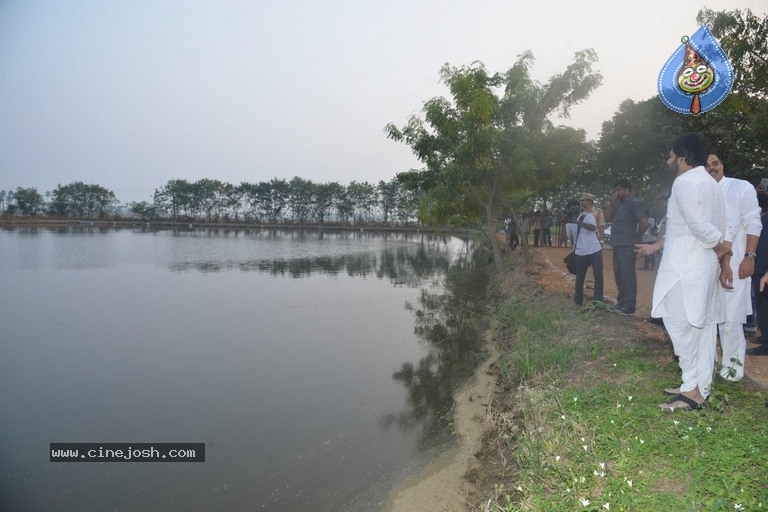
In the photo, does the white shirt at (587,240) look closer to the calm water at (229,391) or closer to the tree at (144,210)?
the calm water at (229,391)

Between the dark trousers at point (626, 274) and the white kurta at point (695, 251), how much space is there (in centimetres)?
280

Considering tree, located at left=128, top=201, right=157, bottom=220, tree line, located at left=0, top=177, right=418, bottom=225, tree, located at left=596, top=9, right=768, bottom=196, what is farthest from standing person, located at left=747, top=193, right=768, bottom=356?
tree, located at left=128, top=201, right=157, bottom=220

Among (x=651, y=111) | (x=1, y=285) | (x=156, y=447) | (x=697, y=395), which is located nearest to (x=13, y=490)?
(x=156, y=447)

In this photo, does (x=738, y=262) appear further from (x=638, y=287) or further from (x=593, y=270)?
(x=638, y=287)

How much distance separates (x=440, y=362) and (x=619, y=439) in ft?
11.8

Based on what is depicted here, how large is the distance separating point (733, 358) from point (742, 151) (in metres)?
11.5

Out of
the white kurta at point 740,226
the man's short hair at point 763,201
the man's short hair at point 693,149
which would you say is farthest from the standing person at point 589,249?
the man's short hair at point 693,149

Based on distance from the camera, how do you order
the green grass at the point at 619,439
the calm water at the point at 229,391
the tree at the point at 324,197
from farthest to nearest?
the tree at the point at 324,197 → the calm water at the point at 229,391 → the green grass at the point at 619,439

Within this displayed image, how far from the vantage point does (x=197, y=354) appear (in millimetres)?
6469

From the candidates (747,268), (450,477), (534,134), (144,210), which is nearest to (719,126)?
(534,134)

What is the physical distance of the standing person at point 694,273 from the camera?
9.57ft

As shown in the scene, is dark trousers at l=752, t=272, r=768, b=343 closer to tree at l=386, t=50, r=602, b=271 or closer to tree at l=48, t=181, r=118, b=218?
tree at l=386, t=50, r=602, b=271

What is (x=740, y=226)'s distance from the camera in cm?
374

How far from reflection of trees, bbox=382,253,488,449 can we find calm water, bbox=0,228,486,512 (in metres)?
0.03
